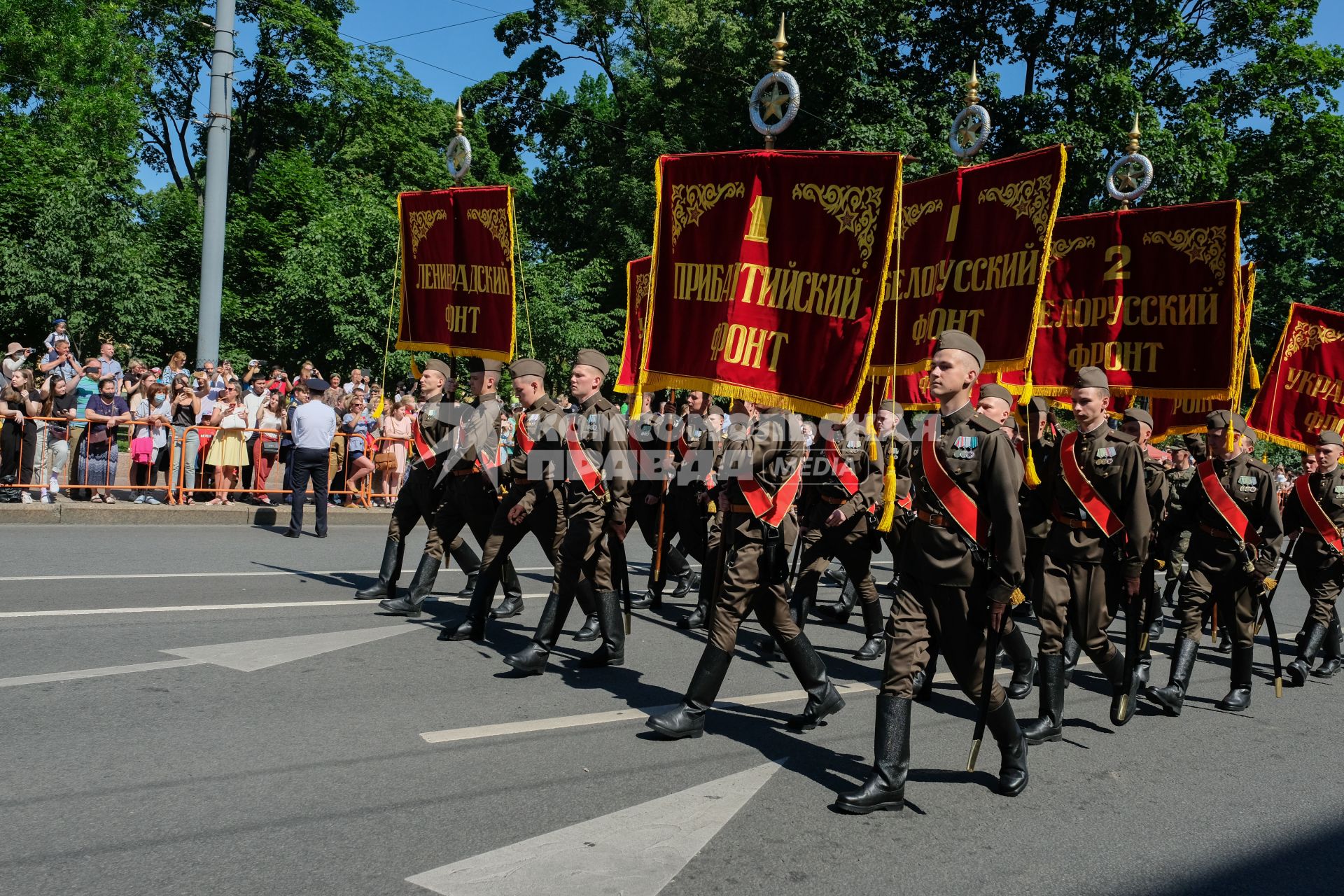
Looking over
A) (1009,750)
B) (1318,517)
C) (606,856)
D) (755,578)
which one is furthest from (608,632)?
(1318,517)

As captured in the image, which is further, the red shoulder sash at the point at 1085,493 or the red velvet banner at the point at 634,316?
the red velvet banner at the point at 634,316

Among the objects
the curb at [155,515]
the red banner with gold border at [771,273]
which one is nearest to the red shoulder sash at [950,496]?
the red banner with gold border at [771,273]

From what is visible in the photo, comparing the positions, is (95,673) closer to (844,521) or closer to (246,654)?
(246,654)

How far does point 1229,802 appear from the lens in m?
5.13

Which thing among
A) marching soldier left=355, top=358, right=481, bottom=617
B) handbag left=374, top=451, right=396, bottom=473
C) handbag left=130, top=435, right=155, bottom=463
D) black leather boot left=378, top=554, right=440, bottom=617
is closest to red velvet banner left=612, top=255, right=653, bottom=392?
marching soldier left=355, top=358, right=481, bottom=617

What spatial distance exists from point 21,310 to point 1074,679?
81.9 feet

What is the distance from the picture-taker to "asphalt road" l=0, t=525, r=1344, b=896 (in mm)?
3891

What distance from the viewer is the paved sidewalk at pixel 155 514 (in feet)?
41.0

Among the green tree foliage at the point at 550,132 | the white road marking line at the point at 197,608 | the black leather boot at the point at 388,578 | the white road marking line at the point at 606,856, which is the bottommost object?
the white road marking line at the point at 606,856

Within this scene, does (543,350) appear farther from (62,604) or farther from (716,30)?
(62,604)

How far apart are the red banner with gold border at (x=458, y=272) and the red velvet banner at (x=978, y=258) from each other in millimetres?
3032

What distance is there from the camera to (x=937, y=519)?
493 cm

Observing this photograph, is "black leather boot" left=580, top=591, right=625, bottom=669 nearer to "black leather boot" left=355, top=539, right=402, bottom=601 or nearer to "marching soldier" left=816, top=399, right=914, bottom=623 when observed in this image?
"marching soldier" left=816, top=399, right=914, bottom=623

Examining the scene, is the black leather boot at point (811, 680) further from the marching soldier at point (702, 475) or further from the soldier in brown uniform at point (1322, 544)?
the soldier in brown uniform at point (1322, 544)
